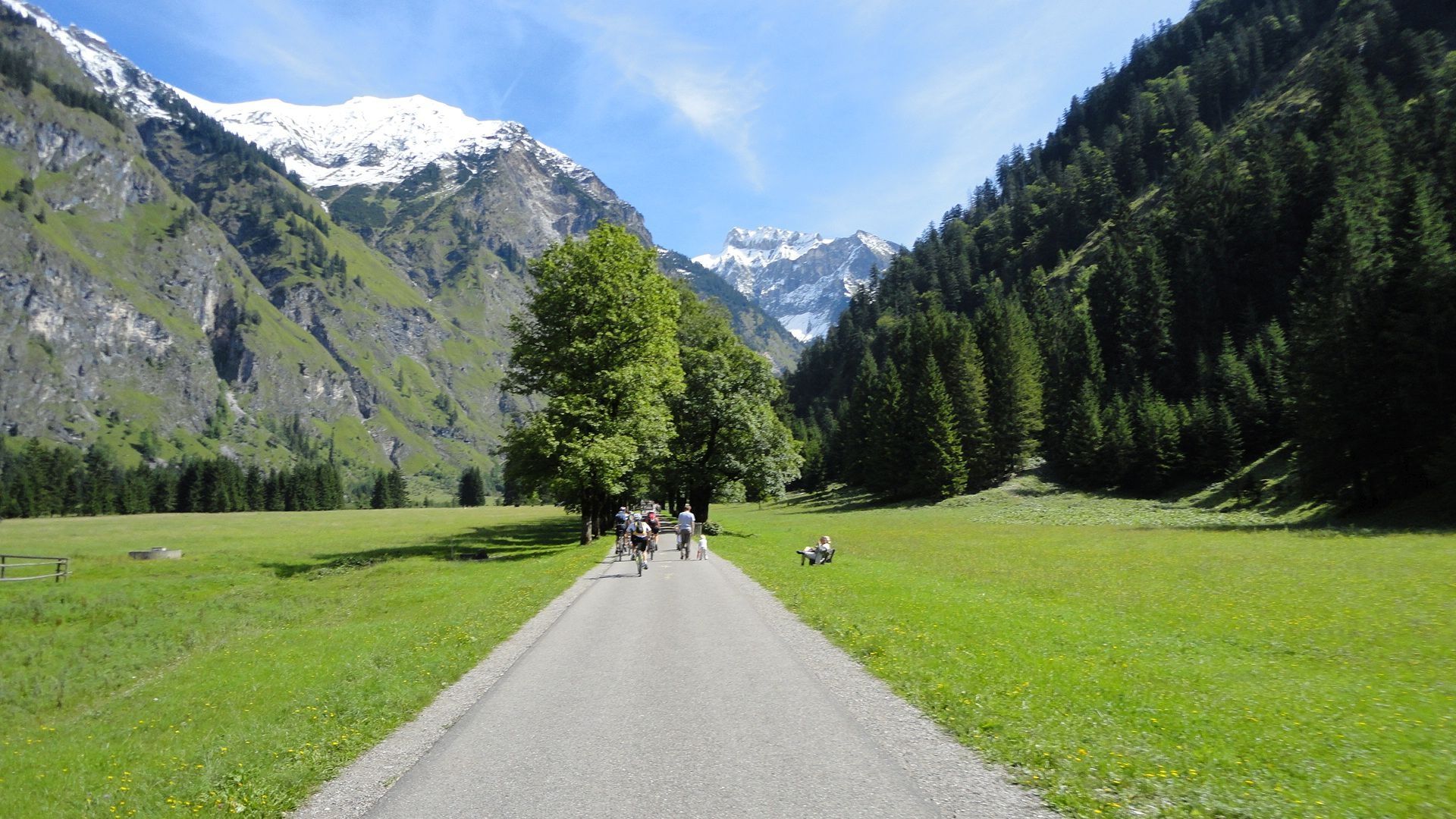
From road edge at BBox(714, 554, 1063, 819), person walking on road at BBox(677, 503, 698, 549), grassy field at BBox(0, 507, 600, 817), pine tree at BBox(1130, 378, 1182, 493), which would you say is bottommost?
grassy field at BBox(0, 507, 600, 817)

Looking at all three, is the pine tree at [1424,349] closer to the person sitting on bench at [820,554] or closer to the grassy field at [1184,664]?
the grassy field at [1184,664]

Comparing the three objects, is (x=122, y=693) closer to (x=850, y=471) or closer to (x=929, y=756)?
(x=929, y=756)

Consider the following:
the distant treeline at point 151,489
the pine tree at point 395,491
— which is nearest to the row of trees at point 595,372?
the distant treeline at point 151,489

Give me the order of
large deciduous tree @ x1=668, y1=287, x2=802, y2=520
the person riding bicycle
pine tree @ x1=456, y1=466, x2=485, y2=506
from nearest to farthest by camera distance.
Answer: the person riding bicycle, large deciduous tree @ x1=668, y1=287, x2=802, y2=520, pine tree @ x1=456, y1=466, x2=485, y2=506

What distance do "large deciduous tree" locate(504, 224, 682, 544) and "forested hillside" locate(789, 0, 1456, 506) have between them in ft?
143

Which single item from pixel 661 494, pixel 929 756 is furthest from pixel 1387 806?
pixel 661 494

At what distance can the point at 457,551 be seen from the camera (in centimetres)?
4538

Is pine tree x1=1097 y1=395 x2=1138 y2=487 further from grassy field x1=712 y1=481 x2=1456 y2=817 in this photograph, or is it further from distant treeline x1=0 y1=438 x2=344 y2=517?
distant treeline x1=0 y1=438 x2=344 y2=517

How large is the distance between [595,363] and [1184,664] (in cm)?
3294

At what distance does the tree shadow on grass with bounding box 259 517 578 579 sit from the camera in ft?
136

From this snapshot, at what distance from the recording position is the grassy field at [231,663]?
30.3 feet

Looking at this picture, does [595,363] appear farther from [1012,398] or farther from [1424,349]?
[1012,398]

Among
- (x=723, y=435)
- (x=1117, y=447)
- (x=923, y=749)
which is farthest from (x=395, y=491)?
(x=923, y=749)

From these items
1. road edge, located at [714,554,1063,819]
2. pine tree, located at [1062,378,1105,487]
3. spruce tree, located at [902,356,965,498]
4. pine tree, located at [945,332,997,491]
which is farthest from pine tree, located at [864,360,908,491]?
road edge, located at [714,554,1063,819]
